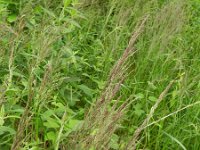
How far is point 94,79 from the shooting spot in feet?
8.91

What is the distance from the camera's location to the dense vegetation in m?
1.62

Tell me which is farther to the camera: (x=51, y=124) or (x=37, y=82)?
(x=37, y=82)

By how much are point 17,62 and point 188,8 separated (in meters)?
2.24

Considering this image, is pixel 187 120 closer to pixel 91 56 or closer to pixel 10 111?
pixel 91 56

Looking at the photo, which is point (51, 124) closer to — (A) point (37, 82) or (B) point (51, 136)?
(B) point (51, 136)

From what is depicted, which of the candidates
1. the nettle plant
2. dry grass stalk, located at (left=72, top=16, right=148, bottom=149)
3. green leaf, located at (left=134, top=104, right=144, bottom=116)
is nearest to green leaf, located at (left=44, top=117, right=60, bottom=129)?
the nettle plant

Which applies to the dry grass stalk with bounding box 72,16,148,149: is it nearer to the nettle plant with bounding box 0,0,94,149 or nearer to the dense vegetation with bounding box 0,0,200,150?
the dense vegetation with bounding box 0,0,200,150

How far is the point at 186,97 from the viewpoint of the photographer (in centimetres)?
293

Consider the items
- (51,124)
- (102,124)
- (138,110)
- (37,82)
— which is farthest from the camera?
(138,110)

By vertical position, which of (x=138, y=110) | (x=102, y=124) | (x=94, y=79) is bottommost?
(x=138, y=110)

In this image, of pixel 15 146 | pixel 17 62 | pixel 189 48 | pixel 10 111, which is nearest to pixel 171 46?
pixel 189 48

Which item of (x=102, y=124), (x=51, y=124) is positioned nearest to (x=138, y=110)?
(x=51, y=124)

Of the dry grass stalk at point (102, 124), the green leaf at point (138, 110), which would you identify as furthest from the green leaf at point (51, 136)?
the green leaf at point (138, 110)

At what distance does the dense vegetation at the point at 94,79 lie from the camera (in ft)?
5.31
